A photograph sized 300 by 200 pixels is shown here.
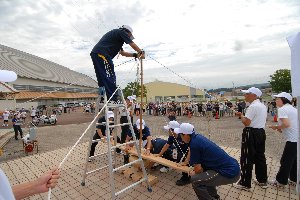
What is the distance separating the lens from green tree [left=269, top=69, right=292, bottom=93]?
147 feet

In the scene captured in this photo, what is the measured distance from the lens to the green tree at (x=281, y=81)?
147 ft

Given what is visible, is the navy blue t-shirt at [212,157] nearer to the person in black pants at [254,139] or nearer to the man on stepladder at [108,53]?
the person in black pants at [254,139]

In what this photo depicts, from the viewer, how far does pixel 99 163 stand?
7320mm

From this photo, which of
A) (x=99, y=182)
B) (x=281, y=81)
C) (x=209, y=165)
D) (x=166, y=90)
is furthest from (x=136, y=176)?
(x=166, y=90)

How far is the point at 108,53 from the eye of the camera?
4.72 m

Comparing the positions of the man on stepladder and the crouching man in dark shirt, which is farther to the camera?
the man on stepladder

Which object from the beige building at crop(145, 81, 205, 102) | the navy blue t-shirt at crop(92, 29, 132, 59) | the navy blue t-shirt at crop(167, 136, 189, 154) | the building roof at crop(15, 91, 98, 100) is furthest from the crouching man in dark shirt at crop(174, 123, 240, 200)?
the beige building at crop(145, 81, 205, 102)

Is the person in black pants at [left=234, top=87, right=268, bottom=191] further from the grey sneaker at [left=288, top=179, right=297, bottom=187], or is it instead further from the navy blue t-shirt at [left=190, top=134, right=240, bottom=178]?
the navy blue t-shirt at [left=190, top=134, right=240, bottom=178]

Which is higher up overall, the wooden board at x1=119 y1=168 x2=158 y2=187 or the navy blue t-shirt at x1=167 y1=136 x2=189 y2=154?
the navy blue t-shirt at x1=167 y1=136 x2=189 y2=154

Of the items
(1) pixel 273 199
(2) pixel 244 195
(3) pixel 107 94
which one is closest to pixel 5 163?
(3) pixel 107 94

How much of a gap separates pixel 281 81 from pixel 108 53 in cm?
4993

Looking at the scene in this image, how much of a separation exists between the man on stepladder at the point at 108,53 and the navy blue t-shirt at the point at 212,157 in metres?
2.13

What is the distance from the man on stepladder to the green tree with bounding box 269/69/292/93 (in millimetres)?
48242

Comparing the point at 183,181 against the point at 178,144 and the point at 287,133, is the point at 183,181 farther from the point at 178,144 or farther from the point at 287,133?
the point at 287,133
